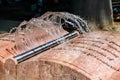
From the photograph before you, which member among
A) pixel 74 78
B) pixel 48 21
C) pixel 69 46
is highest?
pixel 48 21

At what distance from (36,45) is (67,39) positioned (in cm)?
35

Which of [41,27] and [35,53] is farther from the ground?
[41,27]

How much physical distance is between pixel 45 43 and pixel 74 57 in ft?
2.56

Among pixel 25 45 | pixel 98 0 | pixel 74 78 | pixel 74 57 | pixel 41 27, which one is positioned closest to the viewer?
pixel 74 78

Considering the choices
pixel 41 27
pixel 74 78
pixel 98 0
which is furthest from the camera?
pixel 98 0

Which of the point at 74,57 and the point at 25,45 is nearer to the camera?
the point at 74,57

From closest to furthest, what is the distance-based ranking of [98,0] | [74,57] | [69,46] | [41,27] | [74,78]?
[74,78]
[74,57]
[69,46]
[41,27]
[98,0]

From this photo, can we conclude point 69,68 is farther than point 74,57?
No

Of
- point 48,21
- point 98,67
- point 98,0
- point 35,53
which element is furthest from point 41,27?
point 98,0

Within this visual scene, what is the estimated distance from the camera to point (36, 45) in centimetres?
376

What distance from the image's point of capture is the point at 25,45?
368 cm

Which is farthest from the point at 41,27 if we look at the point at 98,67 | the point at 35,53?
the point at 98,67

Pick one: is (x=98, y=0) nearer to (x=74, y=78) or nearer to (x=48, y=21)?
(x=48, y=21)

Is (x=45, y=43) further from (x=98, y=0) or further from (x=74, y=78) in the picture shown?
(x=98, y=0)
